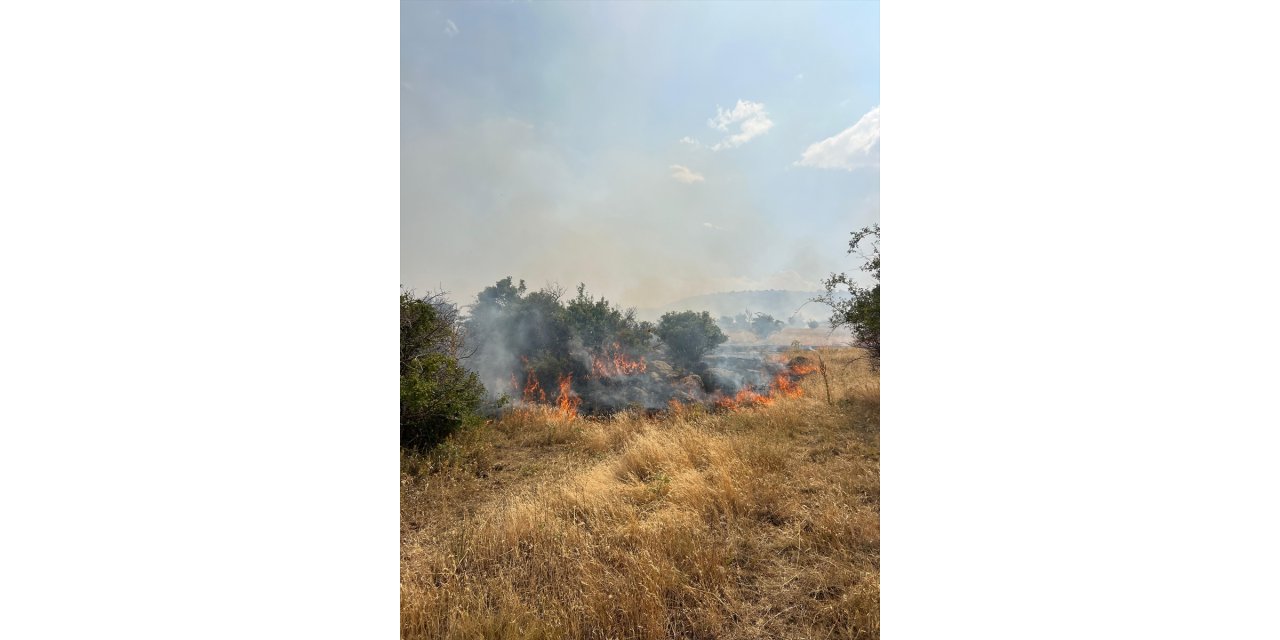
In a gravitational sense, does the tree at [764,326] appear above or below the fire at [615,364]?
above

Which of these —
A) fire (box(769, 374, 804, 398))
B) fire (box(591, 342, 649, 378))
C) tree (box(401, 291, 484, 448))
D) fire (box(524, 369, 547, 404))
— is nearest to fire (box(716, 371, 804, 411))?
fire (box(769, 374, 804, 398))

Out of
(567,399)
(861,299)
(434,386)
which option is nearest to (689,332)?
(567,399)

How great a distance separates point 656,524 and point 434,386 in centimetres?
182

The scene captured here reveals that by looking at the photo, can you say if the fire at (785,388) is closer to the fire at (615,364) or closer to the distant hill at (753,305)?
the distant hill at (753,305)

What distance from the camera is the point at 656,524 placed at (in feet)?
7.49

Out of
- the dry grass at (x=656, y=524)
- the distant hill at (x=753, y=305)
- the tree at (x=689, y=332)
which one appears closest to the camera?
the dry grass at (x=656, y=524)

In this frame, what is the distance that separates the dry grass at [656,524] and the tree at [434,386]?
0.58ft

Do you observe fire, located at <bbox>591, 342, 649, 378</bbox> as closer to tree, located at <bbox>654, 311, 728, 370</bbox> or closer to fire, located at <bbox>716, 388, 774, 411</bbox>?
tree, located at <bbox>654, 311, 728, 370</bbox>
